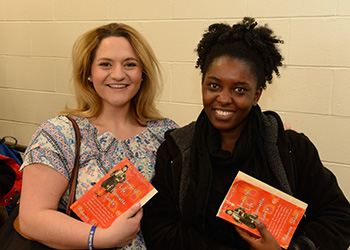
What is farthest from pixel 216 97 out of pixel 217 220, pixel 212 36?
pixel 217 220

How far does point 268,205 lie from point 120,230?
0.49 metres

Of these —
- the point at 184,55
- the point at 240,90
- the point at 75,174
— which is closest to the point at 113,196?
the point at 75,174

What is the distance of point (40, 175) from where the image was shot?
1.34 m

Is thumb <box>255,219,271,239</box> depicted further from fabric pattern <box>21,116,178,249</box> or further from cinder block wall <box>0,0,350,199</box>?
cinder block wall <box>0,0,350,199</box>

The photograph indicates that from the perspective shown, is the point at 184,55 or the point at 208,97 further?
the point at 184,55

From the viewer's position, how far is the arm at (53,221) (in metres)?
1.30

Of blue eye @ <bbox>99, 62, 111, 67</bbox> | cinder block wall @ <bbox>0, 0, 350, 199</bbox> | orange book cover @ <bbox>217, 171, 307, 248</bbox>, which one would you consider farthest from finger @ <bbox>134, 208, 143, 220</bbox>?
cinder block wall @ <bbox>0, 0, 350, 199</bbox>

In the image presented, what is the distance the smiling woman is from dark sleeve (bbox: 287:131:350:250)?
22.0 inches

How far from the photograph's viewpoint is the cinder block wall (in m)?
1.91

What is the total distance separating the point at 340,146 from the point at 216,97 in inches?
39.5

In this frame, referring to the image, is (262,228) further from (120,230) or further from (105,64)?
(105,64)

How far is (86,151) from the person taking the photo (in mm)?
1464

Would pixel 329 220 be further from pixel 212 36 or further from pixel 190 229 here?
pixel 212 36

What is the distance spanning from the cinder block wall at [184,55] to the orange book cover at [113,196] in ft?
3.41
